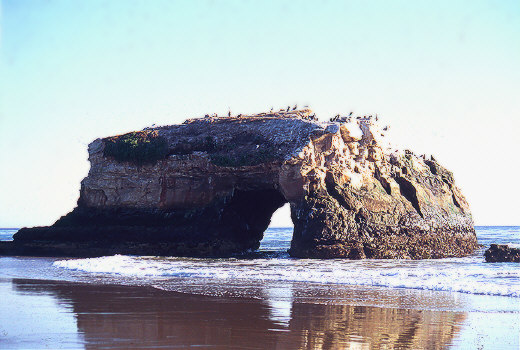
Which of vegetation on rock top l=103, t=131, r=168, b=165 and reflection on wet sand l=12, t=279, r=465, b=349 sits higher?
vegetation on rock top l=103, t=131, r=168, b=165

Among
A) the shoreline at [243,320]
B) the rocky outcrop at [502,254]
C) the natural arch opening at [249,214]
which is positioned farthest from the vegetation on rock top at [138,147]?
the rocky outcrop at [502,254]

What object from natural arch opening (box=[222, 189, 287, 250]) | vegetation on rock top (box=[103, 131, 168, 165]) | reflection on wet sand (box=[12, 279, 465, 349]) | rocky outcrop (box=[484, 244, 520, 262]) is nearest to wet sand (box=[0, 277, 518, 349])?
reflection on wet sand (box=[12, 279, 465, 349])

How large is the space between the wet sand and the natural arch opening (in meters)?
13.1

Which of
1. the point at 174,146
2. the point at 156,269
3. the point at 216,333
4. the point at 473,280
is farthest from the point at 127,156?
the point at 216,333

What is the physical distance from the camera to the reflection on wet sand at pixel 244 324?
8266 millimetres

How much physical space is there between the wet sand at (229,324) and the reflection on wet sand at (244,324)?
0.04 ft

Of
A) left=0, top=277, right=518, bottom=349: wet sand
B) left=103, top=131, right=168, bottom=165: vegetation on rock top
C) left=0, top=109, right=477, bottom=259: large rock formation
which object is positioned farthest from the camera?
left=103, top=131, right=168, bottom=165: vegetation on rock top

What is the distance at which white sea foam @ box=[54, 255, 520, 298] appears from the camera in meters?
14.6

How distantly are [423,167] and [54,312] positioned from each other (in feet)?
75.2

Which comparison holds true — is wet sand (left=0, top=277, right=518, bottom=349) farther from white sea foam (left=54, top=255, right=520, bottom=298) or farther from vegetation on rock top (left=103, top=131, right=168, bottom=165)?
vegetation on rock top (left=103, top=131, right=168, bottom=165)

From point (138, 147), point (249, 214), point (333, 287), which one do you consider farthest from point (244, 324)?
point (138, 147)

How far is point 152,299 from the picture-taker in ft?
40.4

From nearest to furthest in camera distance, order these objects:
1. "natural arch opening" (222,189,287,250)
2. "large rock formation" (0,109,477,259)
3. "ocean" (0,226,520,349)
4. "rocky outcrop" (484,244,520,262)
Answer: "ocean" (0,226,520,349) < "rocky outcrop" (484,244,520,262) < "large rock formation" (0,109,477,259) < "natural arch opening" (222,189,287,250)

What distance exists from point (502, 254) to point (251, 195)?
10.5 m
